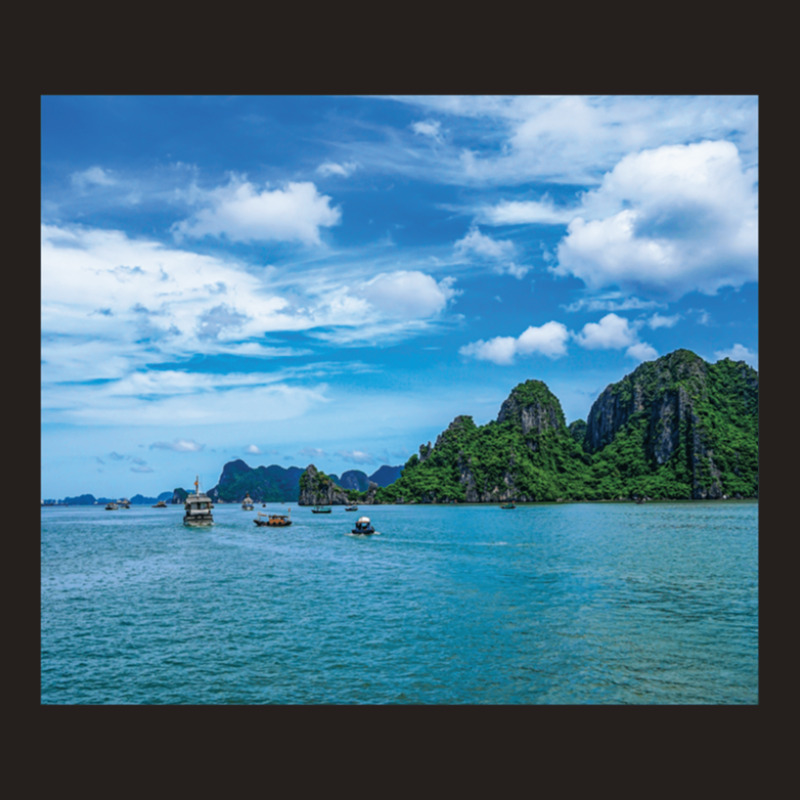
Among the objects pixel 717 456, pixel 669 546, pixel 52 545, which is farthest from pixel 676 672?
pixel 717 456

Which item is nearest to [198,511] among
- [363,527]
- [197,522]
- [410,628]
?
[197,522]

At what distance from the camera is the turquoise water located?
20.5m

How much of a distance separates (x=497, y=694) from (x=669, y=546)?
5286 centimetres

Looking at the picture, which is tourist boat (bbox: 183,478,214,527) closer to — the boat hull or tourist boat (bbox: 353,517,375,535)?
the boat hull

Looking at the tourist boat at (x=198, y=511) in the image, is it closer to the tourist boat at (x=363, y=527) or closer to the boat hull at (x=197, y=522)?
the boat hull at (x=197, y=522)

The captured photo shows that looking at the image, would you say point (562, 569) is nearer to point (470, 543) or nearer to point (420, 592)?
point (420, 592)

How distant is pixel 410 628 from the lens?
29.0 metres

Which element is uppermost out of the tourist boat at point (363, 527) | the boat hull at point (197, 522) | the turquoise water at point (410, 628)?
the turquoise water at point (410, 628)

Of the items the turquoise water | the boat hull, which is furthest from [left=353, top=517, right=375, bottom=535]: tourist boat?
the boat hull

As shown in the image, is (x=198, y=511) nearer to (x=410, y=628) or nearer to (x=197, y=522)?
(x=197, y=522)

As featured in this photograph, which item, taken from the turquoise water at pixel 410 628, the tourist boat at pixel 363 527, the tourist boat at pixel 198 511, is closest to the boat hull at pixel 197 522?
the tourist boat at pixel 198 511

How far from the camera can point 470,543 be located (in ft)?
241

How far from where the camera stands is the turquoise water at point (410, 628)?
2055 cm

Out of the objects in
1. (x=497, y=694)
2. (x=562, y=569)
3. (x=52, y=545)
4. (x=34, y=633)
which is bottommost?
(x=52, y=545)
